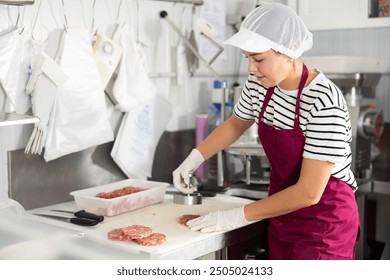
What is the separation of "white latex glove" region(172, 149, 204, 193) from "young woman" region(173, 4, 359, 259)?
25cm

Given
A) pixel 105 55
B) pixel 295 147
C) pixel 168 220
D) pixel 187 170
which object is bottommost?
pixel 168 220

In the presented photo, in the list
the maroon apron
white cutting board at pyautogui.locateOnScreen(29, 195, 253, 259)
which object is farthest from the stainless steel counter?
the maroon apron

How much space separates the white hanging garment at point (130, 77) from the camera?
2.23 metres

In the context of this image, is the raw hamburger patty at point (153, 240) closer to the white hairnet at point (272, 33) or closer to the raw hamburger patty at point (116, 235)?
the raw hamburger patty at point (116, 235)

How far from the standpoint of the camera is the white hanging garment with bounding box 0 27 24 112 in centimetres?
188

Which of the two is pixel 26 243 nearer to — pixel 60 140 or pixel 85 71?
pixel 60 140

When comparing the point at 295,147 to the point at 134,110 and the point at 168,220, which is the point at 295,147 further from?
the point at 134,110

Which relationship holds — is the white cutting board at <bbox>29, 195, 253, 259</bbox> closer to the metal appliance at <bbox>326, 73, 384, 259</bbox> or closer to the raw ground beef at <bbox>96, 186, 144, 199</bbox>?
the raw ground beef at <bbox>96, 186, 144, 199</bbox>

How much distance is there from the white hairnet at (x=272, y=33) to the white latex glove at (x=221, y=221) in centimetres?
48

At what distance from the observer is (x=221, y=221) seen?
1.73m

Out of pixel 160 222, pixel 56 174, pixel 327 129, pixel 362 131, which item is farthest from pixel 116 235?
pixel 362 131

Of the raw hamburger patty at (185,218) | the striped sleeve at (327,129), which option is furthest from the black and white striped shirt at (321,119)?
the raw hamburger patty at (185,218)

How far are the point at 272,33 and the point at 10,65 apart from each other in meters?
0.85

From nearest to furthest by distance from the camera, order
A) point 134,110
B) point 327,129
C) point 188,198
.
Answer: point 327,129 < point 188,198 < point 134,110
